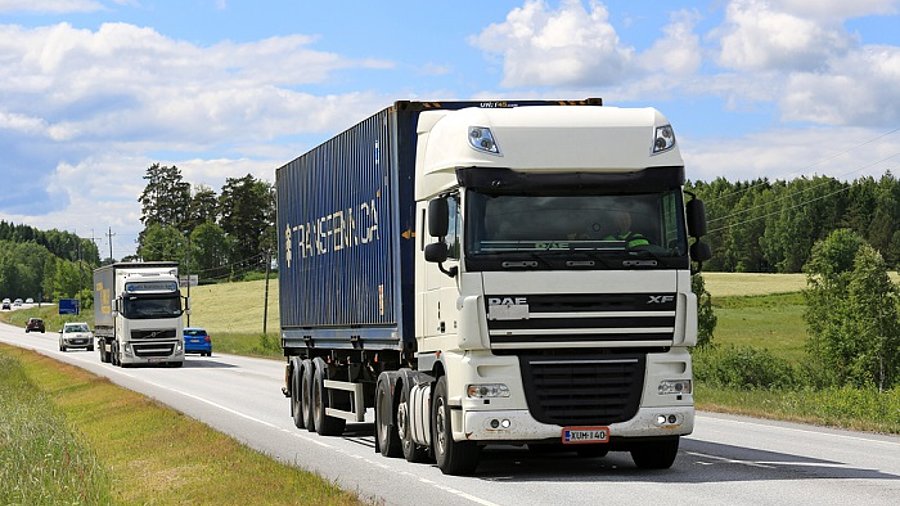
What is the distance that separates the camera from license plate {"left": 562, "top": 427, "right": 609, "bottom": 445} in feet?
50.3

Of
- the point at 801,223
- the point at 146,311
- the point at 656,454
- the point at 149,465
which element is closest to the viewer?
the point at 656,454

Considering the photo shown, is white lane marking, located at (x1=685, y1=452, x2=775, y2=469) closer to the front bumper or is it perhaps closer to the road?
the road

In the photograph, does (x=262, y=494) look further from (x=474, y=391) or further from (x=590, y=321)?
(x=590, y=321)

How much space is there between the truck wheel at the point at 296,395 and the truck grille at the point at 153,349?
101ft

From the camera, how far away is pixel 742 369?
5681 cm

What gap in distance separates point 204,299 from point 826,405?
434 feet

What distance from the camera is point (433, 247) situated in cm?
1552

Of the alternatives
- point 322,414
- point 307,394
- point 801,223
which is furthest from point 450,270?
point 801,223

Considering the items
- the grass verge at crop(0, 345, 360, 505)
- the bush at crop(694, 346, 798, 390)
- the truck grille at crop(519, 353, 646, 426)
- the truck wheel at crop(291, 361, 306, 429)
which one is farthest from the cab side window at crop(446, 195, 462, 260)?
the bush at crop(694, 346, 798, 390)

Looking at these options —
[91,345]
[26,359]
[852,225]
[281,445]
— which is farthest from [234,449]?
[852,225]

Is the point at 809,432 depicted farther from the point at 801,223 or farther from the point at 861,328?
the point at 801,223

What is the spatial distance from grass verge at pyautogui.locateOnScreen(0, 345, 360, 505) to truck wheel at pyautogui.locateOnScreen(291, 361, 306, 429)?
1693 millimetres

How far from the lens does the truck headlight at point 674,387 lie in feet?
51.1

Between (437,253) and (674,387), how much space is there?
279 centimetres
